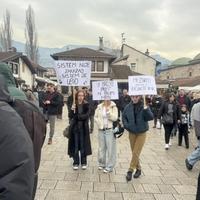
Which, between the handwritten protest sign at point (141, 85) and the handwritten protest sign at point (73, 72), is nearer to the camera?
the handwritten protest sign at point (141, 85)

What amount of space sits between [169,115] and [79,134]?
12.6 ft

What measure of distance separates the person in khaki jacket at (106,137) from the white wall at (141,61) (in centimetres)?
5433

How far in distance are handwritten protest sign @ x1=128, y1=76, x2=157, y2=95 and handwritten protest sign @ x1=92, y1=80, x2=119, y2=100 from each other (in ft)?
2.51

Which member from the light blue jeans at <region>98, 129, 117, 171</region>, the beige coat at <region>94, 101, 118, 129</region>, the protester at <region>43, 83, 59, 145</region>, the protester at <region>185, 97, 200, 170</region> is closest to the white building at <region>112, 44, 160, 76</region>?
the protester at <region>43, 83, 59, 145</region>

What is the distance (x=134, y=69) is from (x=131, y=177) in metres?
56.2

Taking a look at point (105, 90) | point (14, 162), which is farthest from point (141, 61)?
point (14, 162)

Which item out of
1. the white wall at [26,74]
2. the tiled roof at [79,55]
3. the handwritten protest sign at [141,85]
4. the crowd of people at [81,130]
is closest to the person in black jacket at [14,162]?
the crowd of people at [81,130]

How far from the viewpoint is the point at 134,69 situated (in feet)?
206

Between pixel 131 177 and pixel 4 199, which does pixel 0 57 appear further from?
pixel 4 199

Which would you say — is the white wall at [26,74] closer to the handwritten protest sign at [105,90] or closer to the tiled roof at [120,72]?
the tiled roof at [120,72]

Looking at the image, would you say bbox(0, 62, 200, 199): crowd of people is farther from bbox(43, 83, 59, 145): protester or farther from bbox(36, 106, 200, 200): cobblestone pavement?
bbox(36, 106, 200, 200): cobblestone pavement

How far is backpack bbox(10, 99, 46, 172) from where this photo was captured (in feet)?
8.40

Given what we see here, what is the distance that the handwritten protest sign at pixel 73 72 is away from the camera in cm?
832

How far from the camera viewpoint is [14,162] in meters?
1.87
